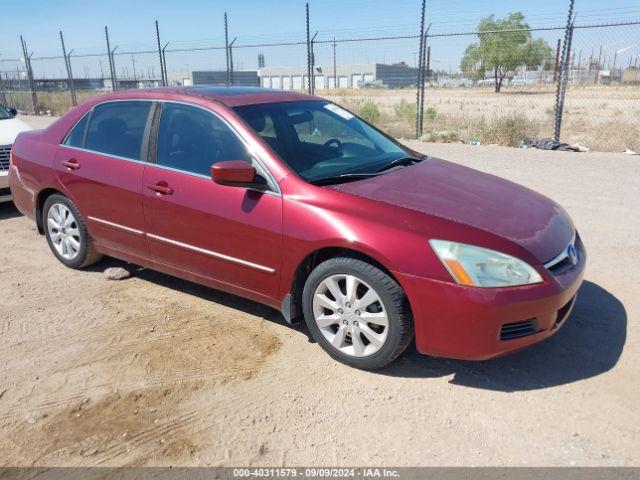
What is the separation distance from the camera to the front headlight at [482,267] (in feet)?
9.39

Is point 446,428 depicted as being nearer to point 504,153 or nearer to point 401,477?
point 401,477

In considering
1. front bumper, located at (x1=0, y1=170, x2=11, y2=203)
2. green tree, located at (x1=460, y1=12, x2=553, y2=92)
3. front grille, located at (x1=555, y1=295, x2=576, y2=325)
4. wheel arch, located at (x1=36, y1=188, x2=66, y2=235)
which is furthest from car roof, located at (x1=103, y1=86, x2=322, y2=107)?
green tree, located at (x1=460, y1=12, x2=553, y2=92)

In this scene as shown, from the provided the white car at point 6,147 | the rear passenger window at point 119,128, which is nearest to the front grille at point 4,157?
the white car at point 6,147

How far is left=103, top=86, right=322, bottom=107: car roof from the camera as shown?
4.00 metres

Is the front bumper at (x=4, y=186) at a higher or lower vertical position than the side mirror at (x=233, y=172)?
lower

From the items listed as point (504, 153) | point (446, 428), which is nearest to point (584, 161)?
point (504, 153)

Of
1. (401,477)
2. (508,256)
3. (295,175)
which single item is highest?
(295,175)

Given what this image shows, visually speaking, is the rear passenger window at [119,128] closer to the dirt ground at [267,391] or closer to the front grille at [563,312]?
the dirt ground at [267,391]

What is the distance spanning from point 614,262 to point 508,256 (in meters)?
2.58

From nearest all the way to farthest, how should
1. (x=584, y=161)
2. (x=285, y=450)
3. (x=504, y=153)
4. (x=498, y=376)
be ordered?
(x=285, y=450), (x=498, y=376), (x=584, y=161), (x=504, y=153)

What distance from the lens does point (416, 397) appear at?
307 cm

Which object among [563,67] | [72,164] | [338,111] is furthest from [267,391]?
[563,67]

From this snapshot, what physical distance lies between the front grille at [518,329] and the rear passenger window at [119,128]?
2914mm

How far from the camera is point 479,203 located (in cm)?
340
